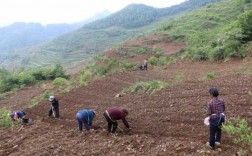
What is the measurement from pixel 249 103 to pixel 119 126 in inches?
157

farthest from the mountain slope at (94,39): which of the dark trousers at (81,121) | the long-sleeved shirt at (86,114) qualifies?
the long-sleeved shirt at (86,114)

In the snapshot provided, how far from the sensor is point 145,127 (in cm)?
1160

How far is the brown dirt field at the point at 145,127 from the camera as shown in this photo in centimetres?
955

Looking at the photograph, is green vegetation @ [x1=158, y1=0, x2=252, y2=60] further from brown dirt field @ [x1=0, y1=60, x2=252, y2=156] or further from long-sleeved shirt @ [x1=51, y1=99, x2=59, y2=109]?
long-sleeved shirt @ [x1=51, y1=99, x2=59, y2=109]

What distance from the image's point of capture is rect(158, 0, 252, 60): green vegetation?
28.6 metres

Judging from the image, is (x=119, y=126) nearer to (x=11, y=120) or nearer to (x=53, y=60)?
(x=11, y=120)

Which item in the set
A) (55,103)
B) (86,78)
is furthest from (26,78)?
(55,103)

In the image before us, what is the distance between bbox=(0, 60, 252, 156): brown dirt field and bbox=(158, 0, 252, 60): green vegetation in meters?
11.6

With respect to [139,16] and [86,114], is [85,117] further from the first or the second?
[139,16]

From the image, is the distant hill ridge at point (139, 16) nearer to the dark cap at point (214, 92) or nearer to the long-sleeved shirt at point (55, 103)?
the long-sleeved shirt at point (55, 103)

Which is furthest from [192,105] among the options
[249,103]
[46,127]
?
[46,127]

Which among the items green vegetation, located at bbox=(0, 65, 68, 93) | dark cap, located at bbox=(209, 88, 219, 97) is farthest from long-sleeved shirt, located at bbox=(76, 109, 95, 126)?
green vegetation, located at bbox=(0, 65, 68, 93)

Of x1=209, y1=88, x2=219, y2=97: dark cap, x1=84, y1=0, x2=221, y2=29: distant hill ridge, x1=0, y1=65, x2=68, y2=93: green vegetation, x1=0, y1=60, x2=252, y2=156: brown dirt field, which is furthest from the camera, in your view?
x1=84, y1=0, x2=221, y2=29: distant hill ridge

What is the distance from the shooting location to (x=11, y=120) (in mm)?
15844
